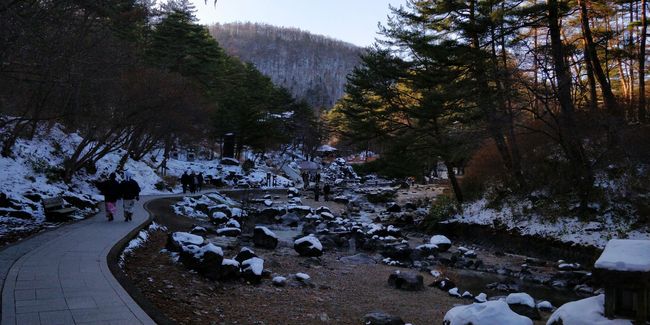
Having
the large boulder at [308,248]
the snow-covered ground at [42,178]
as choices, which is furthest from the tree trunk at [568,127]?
the snow-covered ground at [42,178]

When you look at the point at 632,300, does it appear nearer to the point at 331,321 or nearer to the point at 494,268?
the point at 331,321

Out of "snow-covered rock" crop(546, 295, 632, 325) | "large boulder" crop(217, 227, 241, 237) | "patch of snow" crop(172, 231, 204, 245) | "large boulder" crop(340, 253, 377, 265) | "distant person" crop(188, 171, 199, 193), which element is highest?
"distant person" crop(188, 171, 199, 193)

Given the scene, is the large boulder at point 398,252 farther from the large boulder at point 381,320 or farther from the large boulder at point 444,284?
the large boulder at point 381,320

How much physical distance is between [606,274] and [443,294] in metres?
6.04

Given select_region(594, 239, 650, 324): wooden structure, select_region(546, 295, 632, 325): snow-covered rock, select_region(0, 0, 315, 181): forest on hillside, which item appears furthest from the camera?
select_region(0, 0, 315, 181): forest on hillside

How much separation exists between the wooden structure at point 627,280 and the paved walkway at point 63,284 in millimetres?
5404

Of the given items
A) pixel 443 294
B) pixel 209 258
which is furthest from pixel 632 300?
pixel 209 258

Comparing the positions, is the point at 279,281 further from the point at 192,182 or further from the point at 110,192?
the point at 192,182

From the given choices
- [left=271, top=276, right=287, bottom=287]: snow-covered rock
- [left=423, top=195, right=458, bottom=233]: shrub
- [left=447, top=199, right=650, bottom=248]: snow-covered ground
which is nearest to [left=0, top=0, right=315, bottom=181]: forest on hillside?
[left=271, top=276, right=287, bottom=287]: snow-covered rock

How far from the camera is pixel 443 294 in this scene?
36.2 feet

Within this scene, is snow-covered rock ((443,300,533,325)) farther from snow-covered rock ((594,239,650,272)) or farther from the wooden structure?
snow-covered rock ((594,239,650,272))

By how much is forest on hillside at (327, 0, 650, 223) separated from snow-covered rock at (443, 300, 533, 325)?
11411mm

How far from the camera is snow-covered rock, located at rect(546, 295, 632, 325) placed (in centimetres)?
531

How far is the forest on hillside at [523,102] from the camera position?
54.2ft
